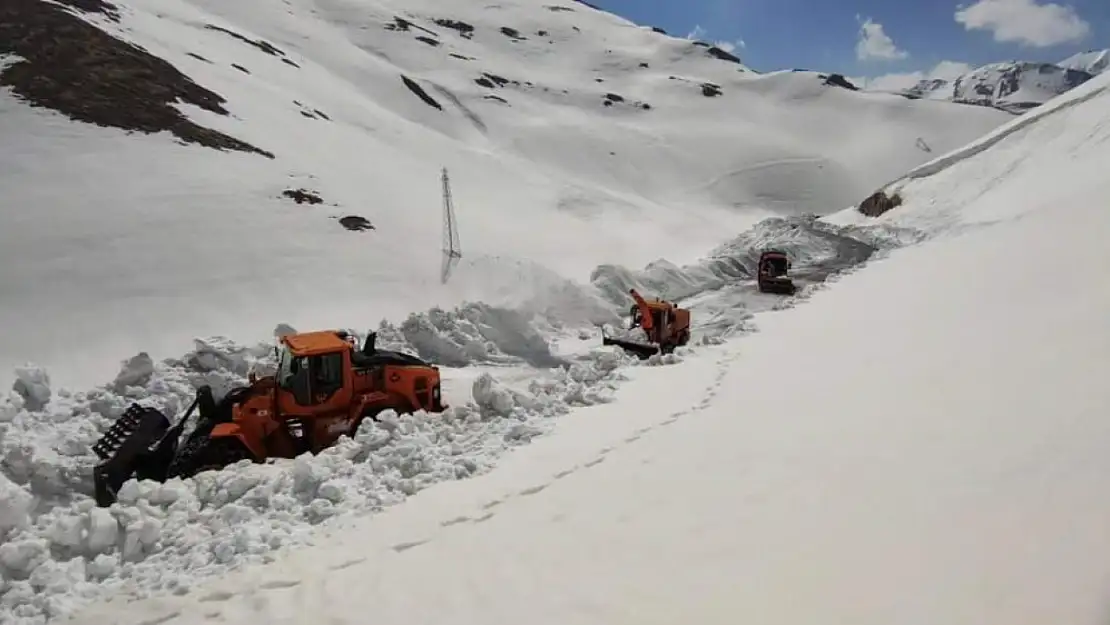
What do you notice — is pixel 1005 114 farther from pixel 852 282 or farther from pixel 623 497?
pixel 623 497

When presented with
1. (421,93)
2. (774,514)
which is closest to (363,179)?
(774,514)

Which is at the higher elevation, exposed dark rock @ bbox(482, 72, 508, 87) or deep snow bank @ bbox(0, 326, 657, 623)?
exposed dark rock @ bbox(482, 72, 508, 87)

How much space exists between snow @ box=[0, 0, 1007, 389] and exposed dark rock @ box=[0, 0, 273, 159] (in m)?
1.04

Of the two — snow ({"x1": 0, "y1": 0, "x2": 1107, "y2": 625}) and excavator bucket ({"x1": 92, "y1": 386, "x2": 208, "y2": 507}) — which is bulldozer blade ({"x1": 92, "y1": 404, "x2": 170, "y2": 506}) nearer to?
excavator bucket ({"x1": 92, "y1": 386, "x2": 208, "y2": 507})

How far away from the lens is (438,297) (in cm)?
1903

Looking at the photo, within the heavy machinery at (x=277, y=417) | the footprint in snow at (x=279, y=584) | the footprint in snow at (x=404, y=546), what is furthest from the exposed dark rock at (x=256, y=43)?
the footprint in snow at (x=279, y=584)

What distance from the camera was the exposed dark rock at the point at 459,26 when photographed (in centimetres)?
9558

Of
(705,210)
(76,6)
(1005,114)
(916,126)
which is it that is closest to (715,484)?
(76,6)

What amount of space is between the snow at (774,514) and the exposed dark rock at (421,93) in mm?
52032

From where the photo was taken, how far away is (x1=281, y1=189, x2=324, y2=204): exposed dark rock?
22.9 metres

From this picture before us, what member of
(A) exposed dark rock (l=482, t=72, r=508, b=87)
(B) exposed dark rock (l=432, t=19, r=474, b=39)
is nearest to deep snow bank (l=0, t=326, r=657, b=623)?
(A) exposed dark rock (l=482, t=72, r=508, b=87)

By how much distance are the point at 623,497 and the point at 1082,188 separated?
30930 millimetres

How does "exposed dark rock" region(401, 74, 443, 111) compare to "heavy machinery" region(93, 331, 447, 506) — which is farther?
"exposed dark rock" region(401, 74, 443, 111)

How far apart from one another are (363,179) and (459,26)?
3015 inches
